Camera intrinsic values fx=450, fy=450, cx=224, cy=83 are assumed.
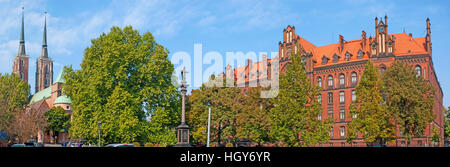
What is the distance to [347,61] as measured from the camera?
78.9 meters

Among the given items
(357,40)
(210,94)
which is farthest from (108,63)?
(357,40)

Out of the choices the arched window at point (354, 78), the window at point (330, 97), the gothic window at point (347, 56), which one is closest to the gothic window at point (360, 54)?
the gothic window at point (347, 56)

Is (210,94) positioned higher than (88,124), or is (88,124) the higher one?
(210,94)

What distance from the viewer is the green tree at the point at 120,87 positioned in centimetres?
4923

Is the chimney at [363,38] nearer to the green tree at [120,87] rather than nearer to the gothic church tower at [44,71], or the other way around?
the green tree at [120,87]

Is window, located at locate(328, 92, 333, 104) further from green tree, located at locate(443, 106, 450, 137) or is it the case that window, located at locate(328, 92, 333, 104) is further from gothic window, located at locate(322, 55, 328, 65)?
green tree, located at locate(443, 106, 450, 137)

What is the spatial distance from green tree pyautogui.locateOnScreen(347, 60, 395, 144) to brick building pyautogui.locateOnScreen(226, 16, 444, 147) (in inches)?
502

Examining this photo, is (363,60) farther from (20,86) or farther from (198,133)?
(20,86)

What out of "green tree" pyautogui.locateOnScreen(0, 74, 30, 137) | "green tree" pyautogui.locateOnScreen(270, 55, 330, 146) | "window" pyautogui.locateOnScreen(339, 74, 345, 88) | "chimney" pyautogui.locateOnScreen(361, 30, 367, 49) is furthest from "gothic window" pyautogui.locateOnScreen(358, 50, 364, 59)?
"green tree" pyautogui.locateOnScreen(0, 74, 30, 137)

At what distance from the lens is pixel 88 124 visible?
166ft

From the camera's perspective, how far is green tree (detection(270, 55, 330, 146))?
53469mm

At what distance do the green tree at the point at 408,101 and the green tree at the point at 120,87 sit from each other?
27.9 metres

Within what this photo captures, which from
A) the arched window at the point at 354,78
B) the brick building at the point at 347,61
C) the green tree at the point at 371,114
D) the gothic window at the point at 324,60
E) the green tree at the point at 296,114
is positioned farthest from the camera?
the gothic window at the point at 324,60
